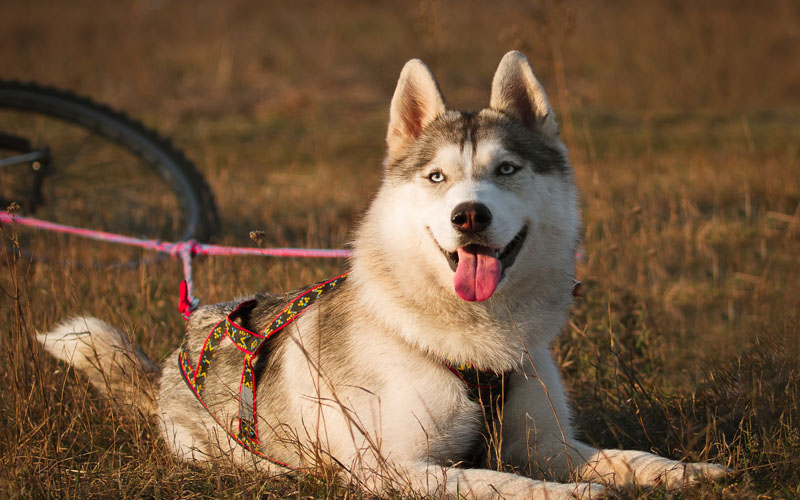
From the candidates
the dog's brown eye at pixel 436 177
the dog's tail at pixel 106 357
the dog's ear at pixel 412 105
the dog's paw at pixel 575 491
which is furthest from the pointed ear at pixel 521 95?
the dog's tail at pixel 106 357

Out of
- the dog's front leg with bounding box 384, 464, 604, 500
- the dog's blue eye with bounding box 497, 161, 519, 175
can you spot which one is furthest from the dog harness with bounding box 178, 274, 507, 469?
the dog's blue eye with bounding box 497, 161, 519, 175

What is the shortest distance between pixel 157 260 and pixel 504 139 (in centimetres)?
328

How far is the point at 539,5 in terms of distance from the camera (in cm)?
640

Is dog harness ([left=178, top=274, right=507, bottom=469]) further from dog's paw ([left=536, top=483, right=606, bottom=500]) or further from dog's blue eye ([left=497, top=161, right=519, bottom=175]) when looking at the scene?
dog's blue eye ([left=497, top=161, right=519, bottom=175])

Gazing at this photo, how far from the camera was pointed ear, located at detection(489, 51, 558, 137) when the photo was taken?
3.05 meters

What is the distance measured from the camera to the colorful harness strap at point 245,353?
9.72 ft

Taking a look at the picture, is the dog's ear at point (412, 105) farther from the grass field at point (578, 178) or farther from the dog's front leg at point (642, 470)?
the dog's front leg at point (642, 470)

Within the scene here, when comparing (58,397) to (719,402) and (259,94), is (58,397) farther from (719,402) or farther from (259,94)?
(259,94)

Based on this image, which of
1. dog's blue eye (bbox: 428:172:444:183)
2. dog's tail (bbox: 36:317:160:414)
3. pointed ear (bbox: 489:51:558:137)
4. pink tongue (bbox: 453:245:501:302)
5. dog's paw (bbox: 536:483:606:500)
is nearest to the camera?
dog's paw (bbox: 536:483:606:500)

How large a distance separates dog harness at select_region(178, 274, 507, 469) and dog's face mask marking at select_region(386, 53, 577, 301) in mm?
343

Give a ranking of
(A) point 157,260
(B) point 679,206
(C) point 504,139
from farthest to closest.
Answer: (B) point 679,206
(A) point 157,260
(C) point 504,139

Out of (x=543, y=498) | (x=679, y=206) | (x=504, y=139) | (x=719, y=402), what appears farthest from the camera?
(x=679, y=206)

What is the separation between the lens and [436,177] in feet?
9.44

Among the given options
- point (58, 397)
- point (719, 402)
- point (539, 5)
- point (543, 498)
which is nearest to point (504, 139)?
point (543, 498)
